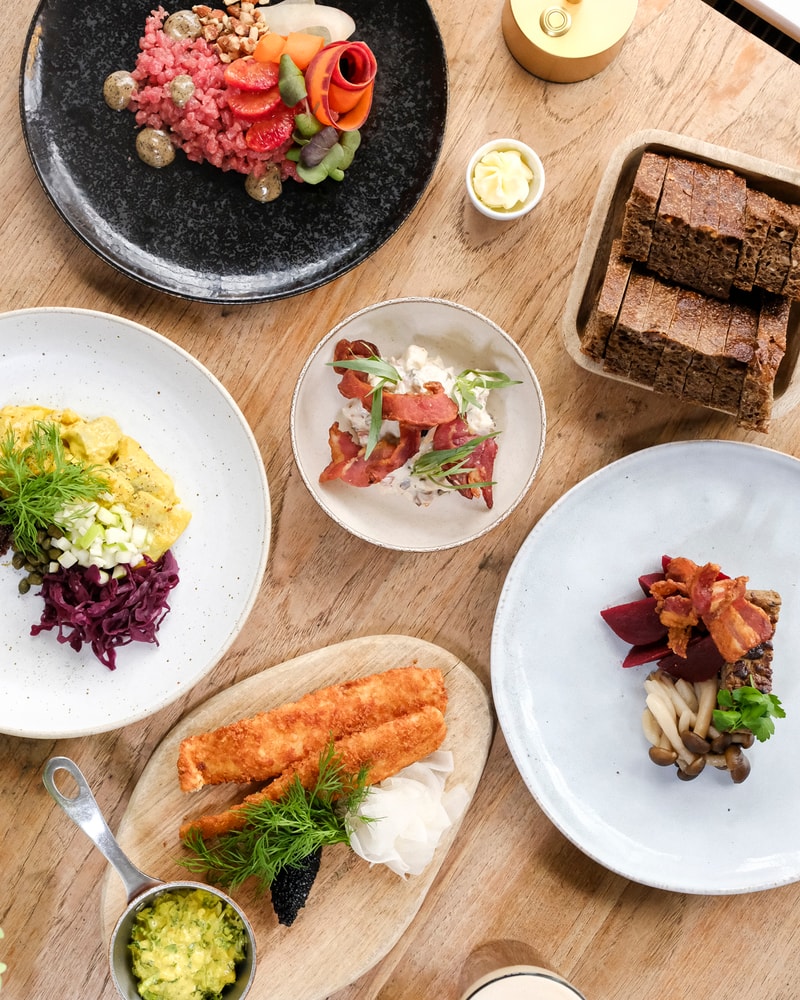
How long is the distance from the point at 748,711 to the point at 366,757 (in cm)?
116

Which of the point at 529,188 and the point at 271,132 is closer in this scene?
the point at 271,132

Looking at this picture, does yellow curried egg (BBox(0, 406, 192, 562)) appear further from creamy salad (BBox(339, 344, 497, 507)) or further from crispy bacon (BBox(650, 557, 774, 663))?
crispy bacon (BBox(650, 557, 774, 663))

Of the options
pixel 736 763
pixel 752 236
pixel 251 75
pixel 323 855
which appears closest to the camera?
pixel 752 236

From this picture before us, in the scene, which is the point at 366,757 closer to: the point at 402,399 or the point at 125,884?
the point at 125,884

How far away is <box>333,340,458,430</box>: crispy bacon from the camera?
2.28m

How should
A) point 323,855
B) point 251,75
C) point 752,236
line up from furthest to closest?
point 323,855 → point 251,75 → point 752,236

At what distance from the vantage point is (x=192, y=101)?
2350 mm

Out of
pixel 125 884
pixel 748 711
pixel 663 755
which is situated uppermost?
pixel 748 711

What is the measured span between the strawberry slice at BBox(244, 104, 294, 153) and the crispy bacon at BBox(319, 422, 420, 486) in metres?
0.87

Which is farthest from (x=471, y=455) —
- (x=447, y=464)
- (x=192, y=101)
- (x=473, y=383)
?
(x=192, y=101)

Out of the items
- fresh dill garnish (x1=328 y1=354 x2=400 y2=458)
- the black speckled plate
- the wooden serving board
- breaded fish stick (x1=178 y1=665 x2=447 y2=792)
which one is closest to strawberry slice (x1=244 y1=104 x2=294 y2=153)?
the black speckled plate

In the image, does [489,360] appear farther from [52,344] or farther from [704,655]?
[52,344]

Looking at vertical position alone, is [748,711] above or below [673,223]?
below

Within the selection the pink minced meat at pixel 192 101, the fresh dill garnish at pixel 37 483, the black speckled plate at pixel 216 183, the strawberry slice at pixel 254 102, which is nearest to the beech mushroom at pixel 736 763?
the black speckled plate at pixel 216 183
